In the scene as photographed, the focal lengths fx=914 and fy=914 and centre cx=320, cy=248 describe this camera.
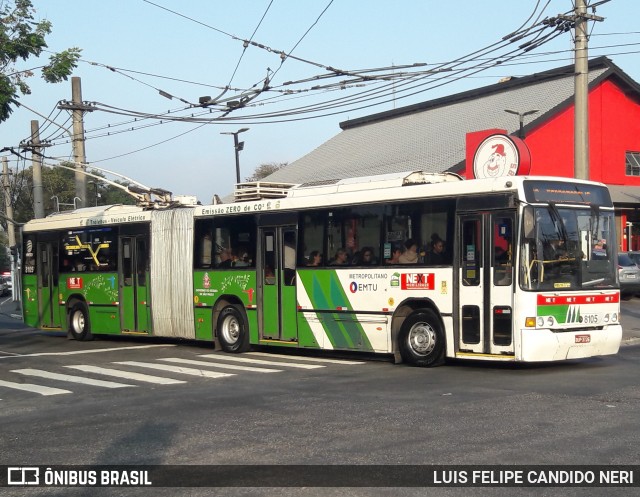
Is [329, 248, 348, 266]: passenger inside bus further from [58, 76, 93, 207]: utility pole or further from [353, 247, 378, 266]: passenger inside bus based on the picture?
[58, 76, 93, 207]: utility pole

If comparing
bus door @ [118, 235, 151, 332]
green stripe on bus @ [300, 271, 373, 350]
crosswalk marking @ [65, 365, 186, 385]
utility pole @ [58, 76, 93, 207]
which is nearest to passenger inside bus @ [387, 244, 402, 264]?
green stripe on bus @ [300, 271, 373, 350]

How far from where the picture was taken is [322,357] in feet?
57.6

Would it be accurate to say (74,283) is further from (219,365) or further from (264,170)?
(264,170)

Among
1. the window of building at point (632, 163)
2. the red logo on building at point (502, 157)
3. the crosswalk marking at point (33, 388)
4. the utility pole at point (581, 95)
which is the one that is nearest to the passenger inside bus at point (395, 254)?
the utility pole at point (581, 95)

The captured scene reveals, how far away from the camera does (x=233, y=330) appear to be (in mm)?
18906

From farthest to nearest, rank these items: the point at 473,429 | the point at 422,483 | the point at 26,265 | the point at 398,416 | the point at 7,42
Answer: the point at 26,265
the point at 7,42
the point at 398,416
the point at 473,429
the point at 422,483

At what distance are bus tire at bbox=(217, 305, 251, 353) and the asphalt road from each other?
2.03 metres

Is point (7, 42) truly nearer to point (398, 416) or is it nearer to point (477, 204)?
point (477, 204)

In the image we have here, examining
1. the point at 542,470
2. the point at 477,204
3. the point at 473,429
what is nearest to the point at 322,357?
the point at 477,204

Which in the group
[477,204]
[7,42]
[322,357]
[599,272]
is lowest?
[322,357]

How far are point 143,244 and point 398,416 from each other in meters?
12.4

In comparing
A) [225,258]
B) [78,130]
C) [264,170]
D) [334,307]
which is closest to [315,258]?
[334,307]

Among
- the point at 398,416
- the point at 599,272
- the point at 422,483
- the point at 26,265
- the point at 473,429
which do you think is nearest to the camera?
the point at 422,483

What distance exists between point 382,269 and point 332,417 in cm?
579
